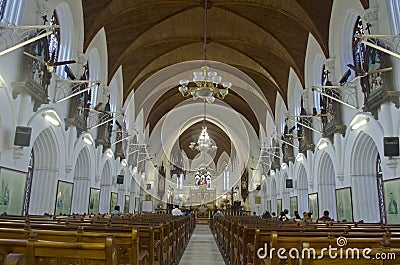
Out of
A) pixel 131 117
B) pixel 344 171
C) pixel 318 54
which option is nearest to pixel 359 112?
pixel 344 171

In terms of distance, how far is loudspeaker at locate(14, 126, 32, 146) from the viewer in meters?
8.09

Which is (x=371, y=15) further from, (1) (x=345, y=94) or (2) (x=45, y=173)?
(2) (x=45, y=173)

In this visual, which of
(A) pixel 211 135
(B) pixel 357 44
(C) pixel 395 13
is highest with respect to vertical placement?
(A) pixel 211 135

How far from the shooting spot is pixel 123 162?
19.0 m

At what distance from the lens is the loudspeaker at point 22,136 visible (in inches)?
318

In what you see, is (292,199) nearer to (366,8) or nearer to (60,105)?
(366,8)

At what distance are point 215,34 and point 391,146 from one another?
11.7 meters

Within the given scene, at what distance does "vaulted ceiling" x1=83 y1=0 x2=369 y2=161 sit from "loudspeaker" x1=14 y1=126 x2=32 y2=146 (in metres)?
5.65

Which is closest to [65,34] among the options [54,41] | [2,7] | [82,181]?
[54,41]

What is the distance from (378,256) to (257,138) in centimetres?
2401

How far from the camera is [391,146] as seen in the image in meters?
8.06

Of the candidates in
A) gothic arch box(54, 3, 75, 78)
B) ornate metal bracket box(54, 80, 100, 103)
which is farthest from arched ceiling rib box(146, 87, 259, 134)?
ornate metal bracket box(54, 80, 100, 103)

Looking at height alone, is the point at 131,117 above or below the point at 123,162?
above

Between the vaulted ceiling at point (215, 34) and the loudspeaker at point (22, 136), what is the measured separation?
565 cm
